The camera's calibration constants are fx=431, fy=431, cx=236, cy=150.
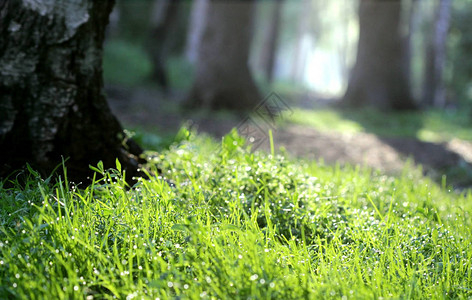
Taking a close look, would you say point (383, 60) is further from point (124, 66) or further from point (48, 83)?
point (48, 83)

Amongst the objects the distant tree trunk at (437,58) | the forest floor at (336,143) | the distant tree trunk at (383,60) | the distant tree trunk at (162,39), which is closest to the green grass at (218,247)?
the forest floor at (336,143)

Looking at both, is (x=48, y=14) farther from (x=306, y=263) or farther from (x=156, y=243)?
(x=306, y=263)

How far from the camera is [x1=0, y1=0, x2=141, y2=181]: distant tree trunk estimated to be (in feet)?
8.72

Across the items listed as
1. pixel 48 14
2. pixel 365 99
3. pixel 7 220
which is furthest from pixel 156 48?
pixel 7 220

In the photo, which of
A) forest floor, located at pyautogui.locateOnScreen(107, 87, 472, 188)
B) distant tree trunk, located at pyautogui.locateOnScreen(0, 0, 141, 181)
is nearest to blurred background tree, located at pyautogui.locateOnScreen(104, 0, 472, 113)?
forest floor, located at pyautogui.locateOnScreen(107, 87, 472, 188)

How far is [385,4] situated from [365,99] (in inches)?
100

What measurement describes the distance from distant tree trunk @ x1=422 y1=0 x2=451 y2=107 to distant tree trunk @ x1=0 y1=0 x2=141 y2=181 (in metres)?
15.2

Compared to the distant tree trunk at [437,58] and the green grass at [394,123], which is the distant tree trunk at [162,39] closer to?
the green grass at [394,123]

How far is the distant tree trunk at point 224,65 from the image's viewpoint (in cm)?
886

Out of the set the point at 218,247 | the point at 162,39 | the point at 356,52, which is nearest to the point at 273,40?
the point at 356,52

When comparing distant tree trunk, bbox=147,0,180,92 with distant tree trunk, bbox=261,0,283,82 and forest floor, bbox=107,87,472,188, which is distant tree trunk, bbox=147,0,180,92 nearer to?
forest floor, bbox=107,87,472,188

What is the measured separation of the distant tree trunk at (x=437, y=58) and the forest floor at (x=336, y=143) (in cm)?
923

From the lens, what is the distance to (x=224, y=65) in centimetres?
886

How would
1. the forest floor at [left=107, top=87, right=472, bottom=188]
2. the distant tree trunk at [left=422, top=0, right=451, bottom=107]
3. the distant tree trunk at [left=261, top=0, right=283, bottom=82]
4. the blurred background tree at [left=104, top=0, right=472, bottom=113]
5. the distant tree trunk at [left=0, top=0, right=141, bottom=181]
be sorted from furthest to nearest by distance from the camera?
the distant tree trunk at [left=261, top=0, right=283, bottom=82], the distant tree trunk at [left=422, top=0, right=451, bottom=107], the blurred background tree at [left=104, top=0, right=472, bottom=113], the forest floor at [left=107, top=87, right=472, bottom=188], the distant tree trunk at [left=0, top=0, right=141, bottom=181]
